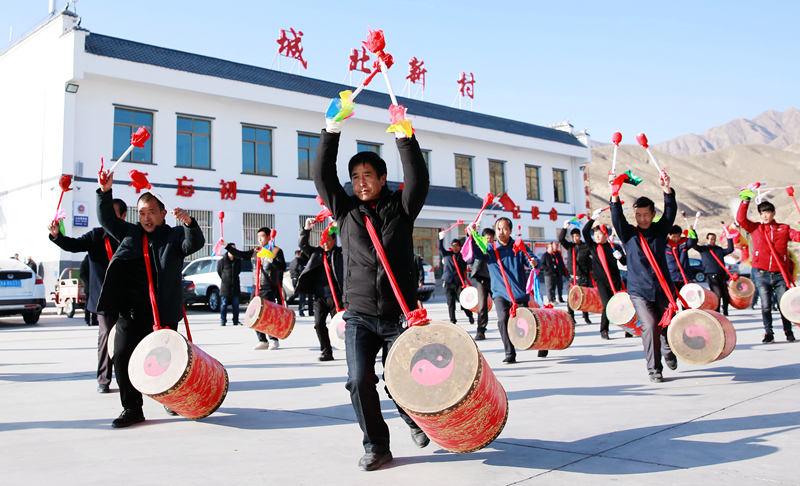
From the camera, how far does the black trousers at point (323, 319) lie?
26.4 feet

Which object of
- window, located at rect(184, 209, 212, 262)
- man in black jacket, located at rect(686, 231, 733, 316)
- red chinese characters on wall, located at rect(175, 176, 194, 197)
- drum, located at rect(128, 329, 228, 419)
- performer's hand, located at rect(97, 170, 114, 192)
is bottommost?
drum, located at rect(128, 329, 228, 419)

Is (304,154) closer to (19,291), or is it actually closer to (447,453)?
(19,291)

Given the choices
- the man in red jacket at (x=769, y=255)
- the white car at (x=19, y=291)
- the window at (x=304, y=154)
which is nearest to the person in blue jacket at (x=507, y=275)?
the man in red jacket at (x=769, y=255)

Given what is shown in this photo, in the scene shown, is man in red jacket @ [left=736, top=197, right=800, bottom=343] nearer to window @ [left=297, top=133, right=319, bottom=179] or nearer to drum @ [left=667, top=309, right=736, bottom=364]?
drum @ [left=667, top=309, right=736, bottom=364]

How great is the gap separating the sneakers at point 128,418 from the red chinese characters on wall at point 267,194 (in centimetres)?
1951

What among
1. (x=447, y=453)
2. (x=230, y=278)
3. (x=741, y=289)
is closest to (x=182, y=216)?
(x=447, y=453)

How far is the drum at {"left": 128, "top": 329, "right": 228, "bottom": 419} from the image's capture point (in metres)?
4.09

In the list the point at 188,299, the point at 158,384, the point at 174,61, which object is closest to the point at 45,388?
the point at 158,384

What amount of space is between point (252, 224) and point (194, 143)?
3.51m

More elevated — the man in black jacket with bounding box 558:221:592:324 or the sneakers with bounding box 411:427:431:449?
the man in black jacket with bounding box 558:221:592:324

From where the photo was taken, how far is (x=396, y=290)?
332 centimetres

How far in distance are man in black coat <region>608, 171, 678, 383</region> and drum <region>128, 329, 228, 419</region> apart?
3.78 metres

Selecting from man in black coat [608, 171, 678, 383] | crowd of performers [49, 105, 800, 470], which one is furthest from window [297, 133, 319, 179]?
man in black coat [608, 171, 678, 383]

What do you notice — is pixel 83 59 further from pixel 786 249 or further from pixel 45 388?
pixel 786 249
